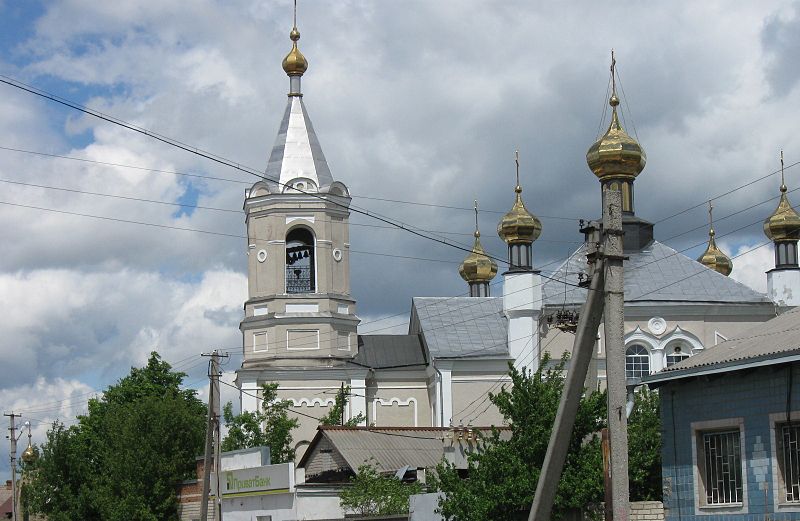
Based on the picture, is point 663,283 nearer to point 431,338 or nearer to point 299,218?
point 431,338

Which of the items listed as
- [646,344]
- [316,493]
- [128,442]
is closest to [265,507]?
[316,493]

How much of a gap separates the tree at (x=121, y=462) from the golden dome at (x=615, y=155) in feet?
49.6

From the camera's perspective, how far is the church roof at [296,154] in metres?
46.8

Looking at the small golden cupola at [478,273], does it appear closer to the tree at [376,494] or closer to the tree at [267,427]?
the tree at [267,427]

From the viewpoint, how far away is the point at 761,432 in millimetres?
19750

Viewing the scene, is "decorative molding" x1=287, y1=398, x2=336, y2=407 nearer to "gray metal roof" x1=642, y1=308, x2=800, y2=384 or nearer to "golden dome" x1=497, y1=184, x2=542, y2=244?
"golden dome" x1=497, y1=184, x2=542, y2=244

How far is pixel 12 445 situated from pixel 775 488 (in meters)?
45.4

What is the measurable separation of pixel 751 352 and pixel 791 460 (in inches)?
69.7

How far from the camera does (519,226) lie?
46.7 metres

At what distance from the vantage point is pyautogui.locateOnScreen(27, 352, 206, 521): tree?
41.8 m

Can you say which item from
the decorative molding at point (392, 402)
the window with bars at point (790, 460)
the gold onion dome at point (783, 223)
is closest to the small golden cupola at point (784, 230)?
the gold onion dome at point (783, 223)

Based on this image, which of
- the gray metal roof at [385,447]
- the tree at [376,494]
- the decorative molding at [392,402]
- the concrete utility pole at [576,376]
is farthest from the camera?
the decorative molding at [392,402]

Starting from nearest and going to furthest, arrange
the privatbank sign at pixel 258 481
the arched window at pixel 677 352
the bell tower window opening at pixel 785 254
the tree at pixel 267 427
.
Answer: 1. the privatbank sign at pixel 258 481
2. the tree at pixel 267 427
3. the arched window at pixel 677 352
4. the bell tower window opening at pixel 785 254

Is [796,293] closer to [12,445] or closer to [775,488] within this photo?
[775,488]
